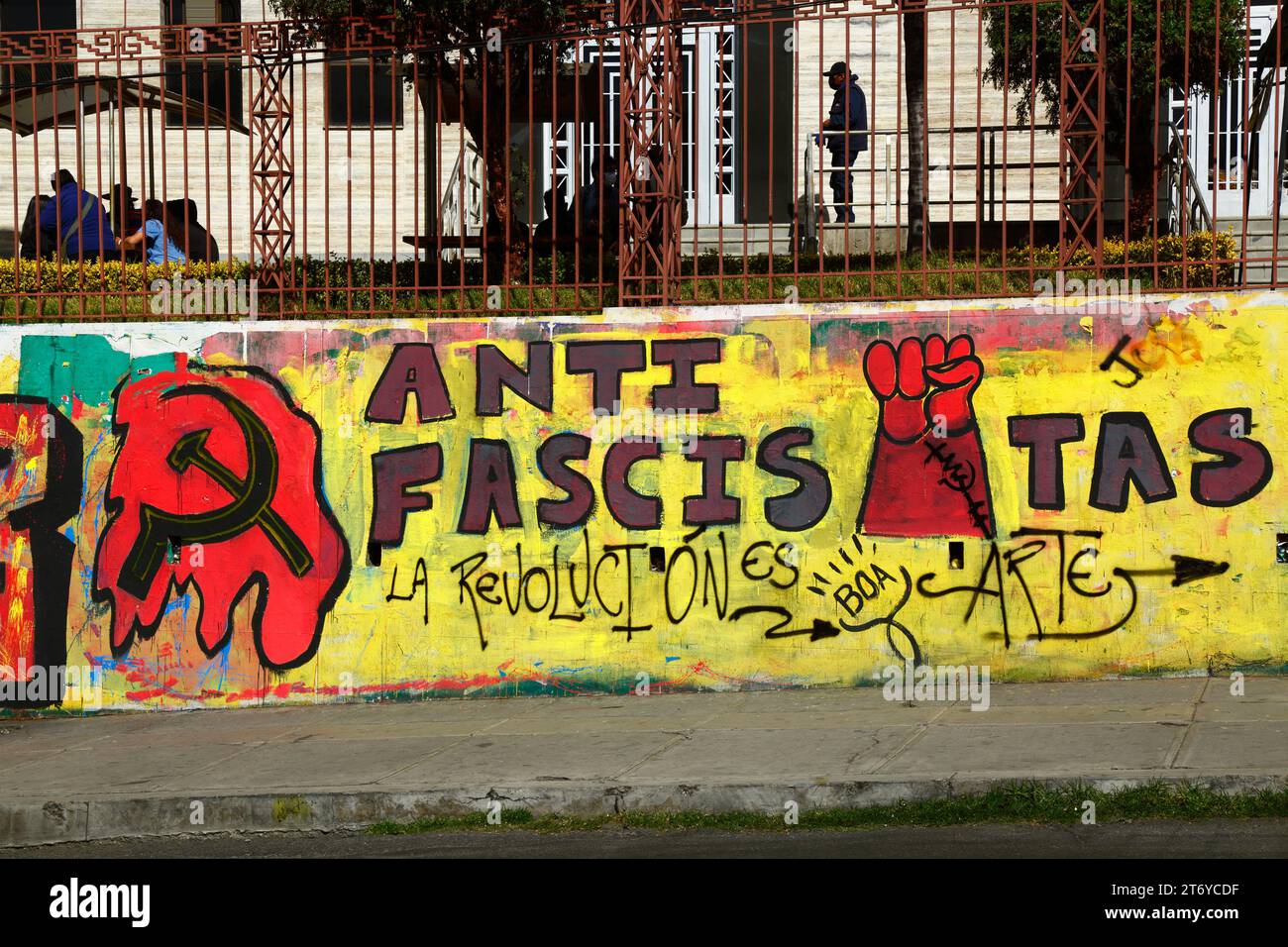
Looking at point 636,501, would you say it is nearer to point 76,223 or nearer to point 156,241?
point 76,223

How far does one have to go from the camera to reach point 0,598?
9.84m

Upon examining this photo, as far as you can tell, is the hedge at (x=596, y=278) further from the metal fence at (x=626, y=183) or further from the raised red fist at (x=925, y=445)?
the raised red fist at (x=925, y=445)

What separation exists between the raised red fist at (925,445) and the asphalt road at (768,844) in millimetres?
2925

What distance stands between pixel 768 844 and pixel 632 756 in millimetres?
1320

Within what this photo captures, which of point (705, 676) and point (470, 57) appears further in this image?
point (470, 57)

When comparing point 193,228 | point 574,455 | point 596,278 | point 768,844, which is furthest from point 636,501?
point 193,228

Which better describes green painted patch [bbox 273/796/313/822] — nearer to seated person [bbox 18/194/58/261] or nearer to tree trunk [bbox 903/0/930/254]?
seated person [bbox 18/194/58/261]

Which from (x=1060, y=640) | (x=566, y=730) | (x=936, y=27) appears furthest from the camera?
(x=936, y=27)

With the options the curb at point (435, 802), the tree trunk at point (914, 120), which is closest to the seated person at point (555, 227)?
the tree trunk at point (914, 120)

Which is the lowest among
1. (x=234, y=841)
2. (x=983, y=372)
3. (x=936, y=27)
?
(x=234, y=841)

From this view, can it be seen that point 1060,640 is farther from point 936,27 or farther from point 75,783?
point 936,27

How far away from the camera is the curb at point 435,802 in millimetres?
6641
